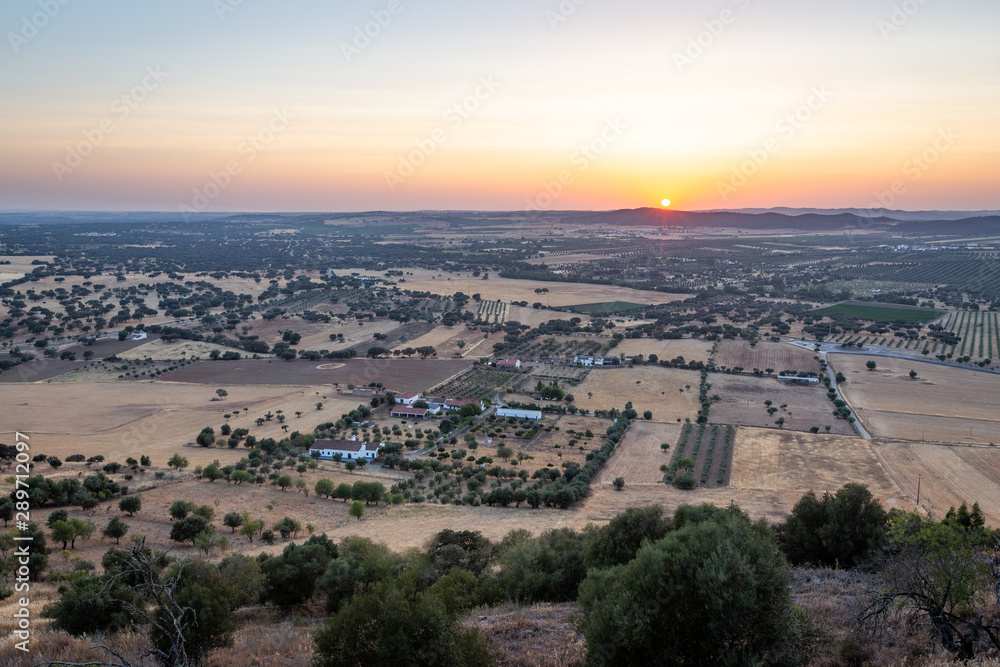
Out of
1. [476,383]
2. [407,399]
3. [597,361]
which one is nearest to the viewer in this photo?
[407,399]

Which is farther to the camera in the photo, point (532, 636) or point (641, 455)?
point (641, 455)

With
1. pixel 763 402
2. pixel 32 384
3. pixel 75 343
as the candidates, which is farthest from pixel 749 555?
pixel 75 343

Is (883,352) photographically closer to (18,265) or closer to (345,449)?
(345,449)

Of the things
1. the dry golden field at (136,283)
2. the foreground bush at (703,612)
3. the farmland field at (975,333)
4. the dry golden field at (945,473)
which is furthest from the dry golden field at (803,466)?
the dry golden field at (136,283)

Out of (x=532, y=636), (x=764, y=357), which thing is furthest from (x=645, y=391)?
(x=532, y=636)

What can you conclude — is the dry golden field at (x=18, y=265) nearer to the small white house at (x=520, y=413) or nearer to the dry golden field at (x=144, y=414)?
the dry golden field at (x=144, y=414)

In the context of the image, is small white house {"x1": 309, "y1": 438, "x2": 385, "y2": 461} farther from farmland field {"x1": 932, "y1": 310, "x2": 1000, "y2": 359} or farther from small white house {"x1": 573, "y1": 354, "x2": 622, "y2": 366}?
farmland field {"x1": 932, "y1": 310, "x2": 1000, "y2": 359}
